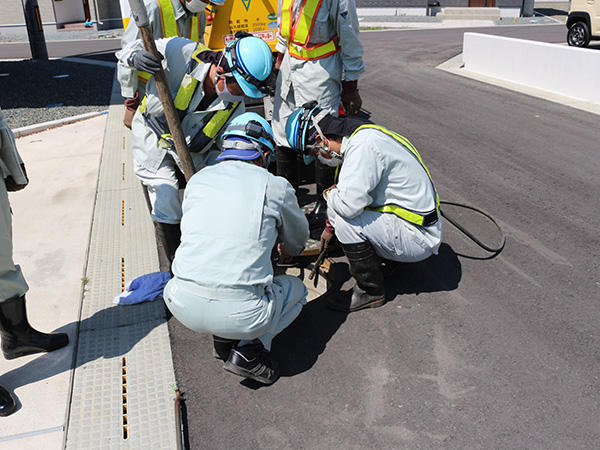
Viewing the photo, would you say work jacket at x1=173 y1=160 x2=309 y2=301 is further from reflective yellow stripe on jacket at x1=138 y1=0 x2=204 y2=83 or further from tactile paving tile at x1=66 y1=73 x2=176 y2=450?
reflective yellow stripe on jacket at x1=138 y1=0 x2=204 y2=83

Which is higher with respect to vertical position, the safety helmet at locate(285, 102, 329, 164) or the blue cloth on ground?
the safety helmet at locate(285, 102, 329, 164)

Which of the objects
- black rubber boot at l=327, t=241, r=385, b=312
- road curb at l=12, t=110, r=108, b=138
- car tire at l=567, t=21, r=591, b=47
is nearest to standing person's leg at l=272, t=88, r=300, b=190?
black rubber boot at l=327, t=241, r=385, b=312

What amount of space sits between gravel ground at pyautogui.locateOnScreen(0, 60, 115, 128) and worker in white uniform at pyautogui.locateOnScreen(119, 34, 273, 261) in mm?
5906

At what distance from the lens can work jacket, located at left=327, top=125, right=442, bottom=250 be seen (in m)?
3.41

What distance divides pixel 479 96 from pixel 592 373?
7497 mm

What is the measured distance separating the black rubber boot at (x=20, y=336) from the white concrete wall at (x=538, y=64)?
28.7 ft

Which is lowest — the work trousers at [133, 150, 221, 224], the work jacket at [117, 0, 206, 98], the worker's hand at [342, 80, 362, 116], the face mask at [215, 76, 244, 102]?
the work trousers at [133, 150, 221, 224]

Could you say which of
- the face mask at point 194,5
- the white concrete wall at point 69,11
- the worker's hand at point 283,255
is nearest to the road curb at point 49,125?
the face mask at point 194,5

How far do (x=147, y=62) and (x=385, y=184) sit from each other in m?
1.71

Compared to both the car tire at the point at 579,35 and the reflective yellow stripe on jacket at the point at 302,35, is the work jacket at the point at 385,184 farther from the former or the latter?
the car tire at the point at 579,35

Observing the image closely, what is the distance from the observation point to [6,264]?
313cm

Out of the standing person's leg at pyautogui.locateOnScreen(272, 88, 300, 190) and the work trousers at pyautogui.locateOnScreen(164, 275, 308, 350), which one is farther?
the standing person's leg at pyautogui.locateOnScreen(272, 88, 300, 190)

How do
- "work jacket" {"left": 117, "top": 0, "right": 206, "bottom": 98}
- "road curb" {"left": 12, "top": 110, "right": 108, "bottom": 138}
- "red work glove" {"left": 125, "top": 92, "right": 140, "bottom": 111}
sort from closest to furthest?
"red work glove" {"left": 125, "top": 92, "right": 140, "bottom": 111} < "work jacket" {"left": 117, "top": 0, "right": 206, "bottom": 98} < "road curb" {"left": 12, "top": 110, "right": 108, "bottom": 138}

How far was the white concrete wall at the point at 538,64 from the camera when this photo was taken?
29.6ft
